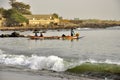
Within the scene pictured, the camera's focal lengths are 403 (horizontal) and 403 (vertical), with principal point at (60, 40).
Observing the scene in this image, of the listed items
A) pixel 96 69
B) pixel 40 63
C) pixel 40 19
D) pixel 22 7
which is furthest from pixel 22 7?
pixel 96 69

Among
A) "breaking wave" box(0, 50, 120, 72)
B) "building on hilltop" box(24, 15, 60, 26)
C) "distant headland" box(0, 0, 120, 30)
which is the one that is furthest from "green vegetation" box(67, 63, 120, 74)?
"building on hilltop" box(24, 15, 60, 26)

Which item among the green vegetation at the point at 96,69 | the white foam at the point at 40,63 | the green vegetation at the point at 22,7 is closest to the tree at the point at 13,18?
the green vegetation at the point at 22,7

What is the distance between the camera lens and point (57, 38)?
28.3 metres

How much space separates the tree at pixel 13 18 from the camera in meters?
71.0

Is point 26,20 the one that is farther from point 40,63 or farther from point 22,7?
point 40,63

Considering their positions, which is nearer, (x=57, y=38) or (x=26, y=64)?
(x=26, y=64)

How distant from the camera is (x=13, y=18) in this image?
7231 centimetres

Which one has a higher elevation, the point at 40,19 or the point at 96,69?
the point at 96,69

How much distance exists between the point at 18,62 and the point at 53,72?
7.45ft

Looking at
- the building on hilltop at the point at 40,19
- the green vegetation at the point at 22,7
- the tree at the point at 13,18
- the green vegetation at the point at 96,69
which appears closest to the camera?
the green vegetation at the point at 96,69

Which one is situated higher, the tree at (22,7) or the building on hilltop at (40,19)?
the tree at (22,7)

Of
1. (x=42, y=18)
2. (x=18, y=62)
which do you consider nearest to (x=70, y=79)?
(x=18, y=62)

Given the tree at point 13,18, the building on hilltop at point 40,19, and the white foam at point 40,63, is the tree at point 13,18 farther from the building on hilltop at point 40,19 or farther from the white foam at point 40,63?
the white foam at point 40,63

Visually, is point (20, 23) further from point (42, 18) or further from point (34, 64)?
point (34, 64)
